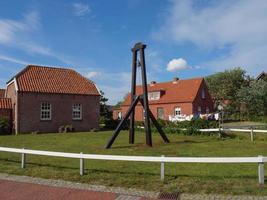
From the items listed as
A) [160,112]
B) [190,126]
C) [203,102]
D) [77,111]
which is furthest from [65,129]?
[203,102]

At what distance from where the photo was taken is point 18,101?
1156 inches

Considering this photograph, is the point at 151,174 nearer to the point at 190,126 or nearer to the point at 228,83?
the point at 190,126

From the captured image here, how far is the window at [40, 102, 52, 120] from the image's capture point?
102 feet

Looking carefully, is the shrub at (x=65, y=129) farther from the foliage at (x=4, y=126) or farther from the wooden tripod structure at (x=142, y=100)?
the wooden tripod structure at (x=142, y=100)

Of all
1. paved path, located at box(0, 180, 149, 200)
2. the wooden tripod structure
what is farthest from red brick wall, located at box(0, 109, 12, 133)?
paved path, located at box(0, 180, 149, 200)

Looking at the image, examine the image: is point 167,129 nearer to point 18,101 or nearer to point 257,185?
point 18,101

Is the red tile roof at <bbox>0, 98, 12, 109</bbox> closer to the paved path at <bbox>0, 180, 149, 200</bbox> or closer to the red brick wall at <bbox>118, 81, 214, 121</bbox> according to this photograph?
the paved path at <bbox>0, 180, 149, 200</bbox>

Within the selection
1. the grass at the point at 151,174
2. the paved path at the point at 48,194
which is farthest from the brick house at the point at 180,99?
the paved path at the point at 48,194

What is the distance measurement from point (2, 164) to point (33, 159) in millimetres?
1279

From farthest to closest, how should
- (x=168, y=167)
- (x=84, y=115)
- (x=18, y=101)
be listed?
(x=84, y=115) → (x=18, y=101) → (x=168, y=167)

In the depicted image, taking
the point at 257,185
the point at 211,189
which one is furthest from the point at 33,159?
the point at 257,185

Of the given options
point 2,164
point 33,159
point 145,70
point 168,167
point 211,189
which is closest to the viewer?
point 211,189

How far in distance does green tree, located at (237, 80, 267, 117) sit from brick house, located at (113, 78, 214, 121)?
17.3 feet

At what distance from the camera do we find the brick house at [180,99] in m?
47.7
